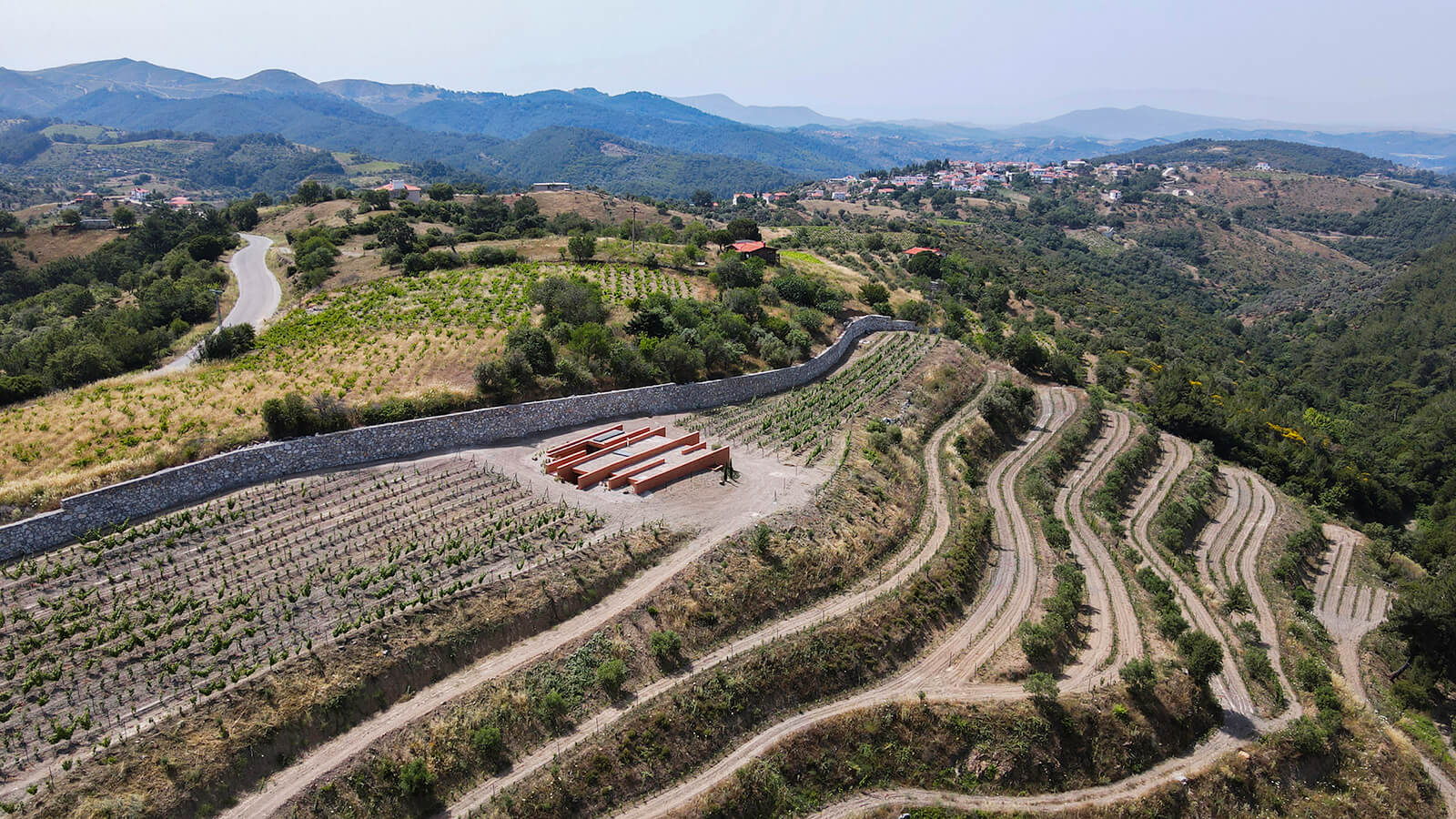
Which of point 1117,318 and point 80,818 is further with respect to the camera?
point 1117,318

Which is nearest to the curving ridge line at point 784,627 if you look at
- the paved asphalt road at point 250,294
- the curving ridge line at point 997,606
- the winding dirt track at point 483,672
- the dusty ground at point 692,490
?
the winding dirt track at point 483,672

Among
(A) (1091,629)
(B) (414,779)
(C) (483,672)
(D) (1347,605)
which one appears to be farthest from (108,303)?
(D) (1347,605)

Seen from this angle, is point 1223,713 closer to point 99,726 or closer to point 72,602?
point 99,726

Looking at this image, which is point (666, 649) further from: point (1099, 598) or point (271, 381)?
point (271, 381)

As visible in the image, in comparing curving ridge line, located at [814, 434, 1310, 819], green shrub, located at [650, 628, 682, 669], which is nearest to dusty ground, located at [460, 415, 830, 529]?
green shrub, located at [650, 628, 682, 669]

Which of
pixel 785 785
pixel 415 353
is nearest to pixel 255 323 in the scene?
pixel 415 353

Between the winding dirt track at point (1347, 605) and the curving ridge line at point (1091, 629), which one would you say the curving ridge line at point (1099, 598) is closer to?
the curving ridge line at point (1091, 629)

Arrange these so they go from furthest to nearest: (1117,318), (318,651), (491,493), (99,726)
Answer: (1117,318)
(491,493)
(318,651)
(99,726)
